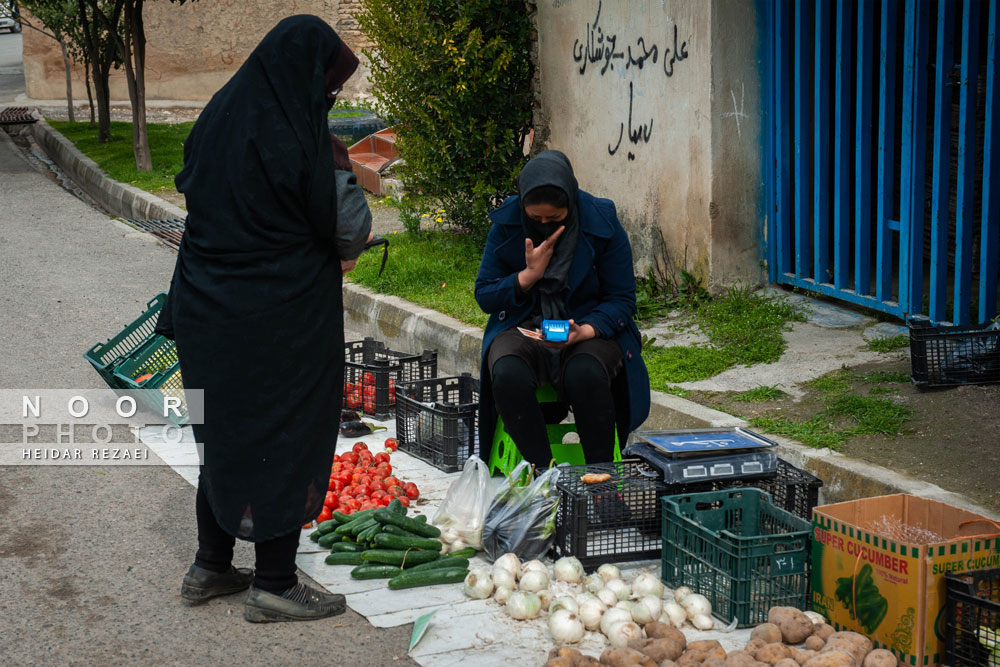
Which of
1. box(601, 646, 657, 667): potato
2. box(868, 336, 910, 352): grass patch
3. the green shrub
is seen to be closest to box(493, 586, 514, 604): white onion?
box(601, 646, 657, 667): potato

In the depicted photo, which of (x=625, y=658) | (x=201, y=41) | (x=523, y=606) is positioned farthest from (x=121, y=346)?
(x=201, y=41)

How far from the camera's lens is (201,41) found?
2603 centimetres

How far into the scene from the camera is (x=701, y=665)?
3.24 meters

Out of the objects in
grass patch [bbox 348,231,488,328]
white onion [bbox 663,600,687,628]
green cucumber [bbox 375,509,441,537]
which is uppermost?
grass patch [bbox 348,231,488,328]

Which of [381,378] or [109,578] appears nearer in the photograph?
[109,578]

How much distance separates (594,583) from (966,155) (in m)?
3.73

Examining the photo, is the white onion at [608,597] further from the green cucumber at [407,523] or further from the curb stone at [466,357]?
the curb stone at [466,357]

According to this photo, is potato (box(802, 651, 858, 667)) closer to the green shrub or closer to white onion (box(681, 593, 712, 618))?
white onion (box(681, 593, 712, 618))

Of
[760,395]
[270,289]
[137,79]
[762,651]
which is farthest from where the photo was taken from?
[137,79]

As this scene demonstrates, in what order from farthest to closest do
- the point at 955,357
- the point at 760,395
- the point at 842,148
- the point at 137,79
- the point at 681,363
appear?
the point at 137,79
the point at 842,148
the point at 681,363
the point at 760,395
the point at 955,357

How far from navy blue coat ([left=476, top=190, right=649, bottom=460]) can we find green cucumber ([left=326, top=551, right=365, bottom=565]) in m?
0.97

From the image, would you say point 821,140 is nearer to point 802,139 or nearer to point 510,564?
point 802,139

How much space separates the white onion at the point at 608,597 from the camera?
378cm

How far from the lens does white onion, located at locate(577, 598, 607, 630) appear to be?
3.70 metres
